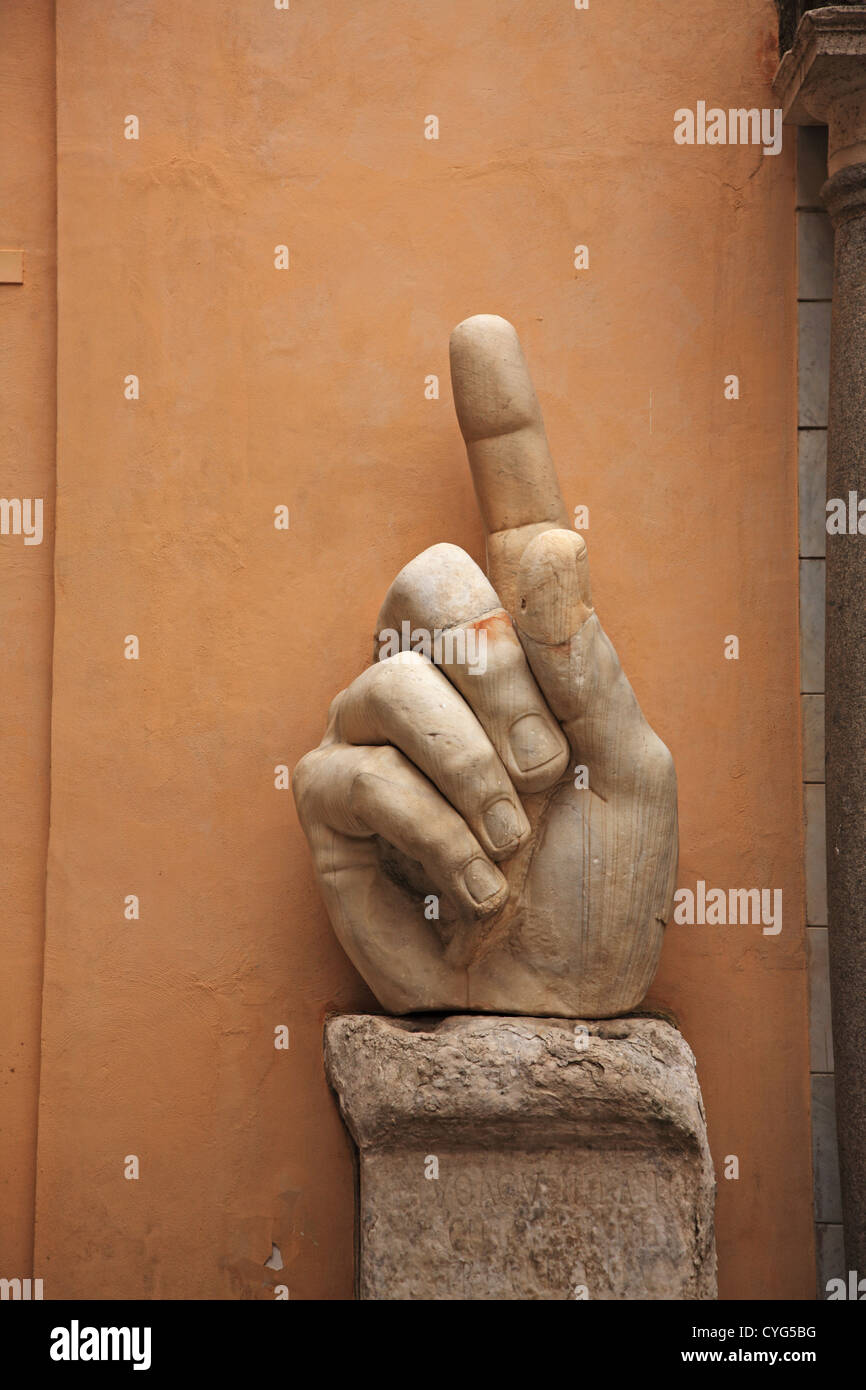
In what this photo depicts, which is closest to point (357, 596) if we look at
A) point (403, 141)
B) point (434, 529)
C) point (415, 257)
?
point (434, 529)

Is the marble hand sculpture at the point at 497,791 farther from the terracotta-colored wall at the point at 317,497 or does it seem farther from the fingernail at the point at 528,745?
the terracotta-colored wall at the point at 317,497

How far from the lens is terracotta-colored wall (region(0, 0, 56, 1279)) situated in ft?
10.5

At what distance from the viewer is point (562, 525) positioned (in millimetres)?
3111

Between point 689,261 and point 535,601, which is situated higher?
point 689,261

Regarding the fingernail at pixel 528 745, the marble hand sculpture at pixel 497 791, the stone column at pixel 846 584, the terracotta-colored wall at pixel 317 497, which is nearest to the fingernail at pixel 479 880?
the marble hand sculpture at pixel 497 791

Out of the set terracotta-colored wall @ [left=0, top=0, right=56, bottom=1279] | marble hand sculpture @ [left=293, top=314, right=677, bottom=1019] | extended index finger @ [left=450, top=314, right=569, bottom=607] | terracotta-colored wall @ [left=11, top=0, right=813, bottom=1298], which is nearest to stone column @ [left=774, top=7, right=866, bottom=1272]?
terracotta-colored wall @ [left=11, top=0, right=813, bottom=1298]

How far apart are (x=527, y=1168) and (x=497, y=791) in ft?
2.31

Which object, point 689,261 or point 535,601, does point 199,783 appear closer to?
point 535,601

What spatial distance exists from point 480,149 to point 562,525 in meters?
0.88

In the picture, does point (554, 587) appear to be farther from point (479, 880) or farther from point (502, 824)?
point (479, 880)

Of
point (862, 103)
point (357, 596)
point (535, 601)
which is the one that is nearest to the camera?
point (535, 601)

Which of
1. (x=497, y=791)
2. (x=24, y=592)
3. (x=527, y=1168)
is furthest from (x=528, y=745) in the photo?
(x=24, y=592)

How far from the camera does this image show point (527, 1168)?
2.82m

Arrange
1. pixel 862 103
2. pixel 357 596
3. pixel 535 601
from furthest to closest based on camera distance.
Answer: pixel 357 596
pixel 862 103
pixel 535 601
